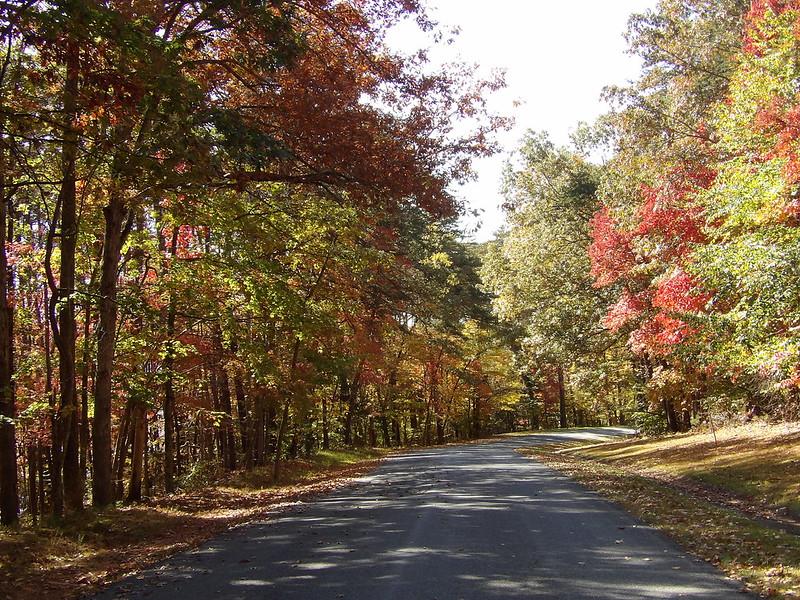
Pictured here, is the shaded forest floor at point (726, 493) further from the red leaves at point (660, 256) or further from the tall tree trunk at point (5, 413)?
the tall tree trunk at point (5, 413)

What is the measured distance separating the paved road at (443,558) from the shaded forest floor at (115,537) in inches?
27.2

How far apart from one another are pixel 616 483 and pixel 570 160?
19001 mm

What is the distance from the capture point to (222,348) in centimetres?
1769

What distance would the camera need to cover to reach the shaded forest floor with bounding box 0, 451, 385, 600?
7226mm

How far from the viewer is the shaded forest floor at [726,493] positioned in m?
6.68

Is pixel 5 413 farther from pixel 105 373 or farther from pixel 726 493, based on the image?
pixel 726 493

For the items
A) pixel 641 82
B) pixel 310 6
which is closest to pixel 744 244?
pixel 310 6

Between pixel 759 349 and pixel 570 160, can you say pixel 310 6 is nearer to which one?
pixel 759 349

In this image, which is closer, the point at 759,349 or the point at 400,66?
the point at 759,349

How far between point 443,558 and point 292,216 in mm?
9186

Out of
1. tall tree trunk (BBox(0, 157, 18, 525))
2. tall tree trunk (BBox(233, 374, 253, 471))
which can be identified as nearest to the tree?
tall tree trunk (BBox(233, 374, 253, 471))

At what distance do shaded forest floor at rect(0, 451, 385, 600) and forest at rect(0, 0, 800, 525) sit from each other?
1.16 metres

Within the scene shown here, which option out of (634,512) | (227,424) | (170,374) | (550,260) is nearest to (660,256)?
(634,512)

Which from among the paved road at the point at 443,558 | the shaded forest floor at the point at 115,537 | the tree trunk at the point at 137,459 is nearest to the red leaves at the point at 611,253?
the paved road at the point at 443,558
